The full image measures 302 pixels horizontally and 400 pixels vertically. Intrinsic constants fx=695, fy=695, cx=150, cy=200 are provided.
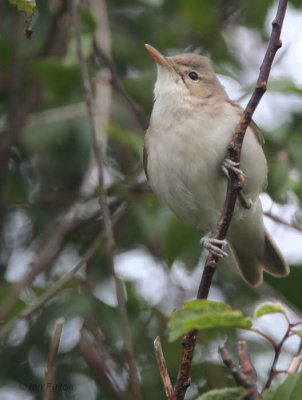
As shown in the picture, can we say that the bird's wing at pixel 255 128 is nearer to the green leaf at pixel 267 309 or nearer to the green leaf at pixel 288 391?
the green leaf at pixel 267 309

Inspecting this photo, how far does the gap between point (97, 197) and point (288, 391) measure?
2.68 m

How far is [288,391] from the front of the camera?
73.8 inches

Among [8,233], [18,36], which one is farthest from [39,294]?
[18,36]

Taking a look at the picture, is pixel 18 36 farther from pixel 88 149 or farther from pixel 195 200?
pixel 195 200

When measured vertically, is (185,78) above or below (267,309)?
below

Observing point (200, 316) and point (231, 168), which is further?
point (231, 168)

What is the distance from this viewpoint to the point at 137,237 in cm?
464

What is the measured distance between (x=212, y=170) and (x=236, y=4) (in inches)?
84.4

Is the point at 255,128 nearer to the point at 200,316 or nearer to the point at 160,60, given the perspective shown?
the point at 160,60

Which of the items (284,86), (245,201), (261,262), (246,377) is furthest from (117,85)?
(246,377)

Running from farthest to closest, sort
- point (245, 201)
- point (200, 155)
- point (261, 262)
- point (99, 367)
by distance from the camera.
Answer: point (261, 262) → point (99, 367) → point (245, 201) → point (200, 155)

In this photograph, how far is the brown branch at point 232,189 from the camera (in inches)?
82.0

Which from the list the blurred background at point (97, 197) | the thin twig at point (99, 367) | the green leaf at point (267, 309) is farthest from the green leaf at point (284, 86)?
the green leaf at point (267, 309)

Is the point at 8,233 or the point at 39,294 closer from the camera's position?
the point at 39,294
